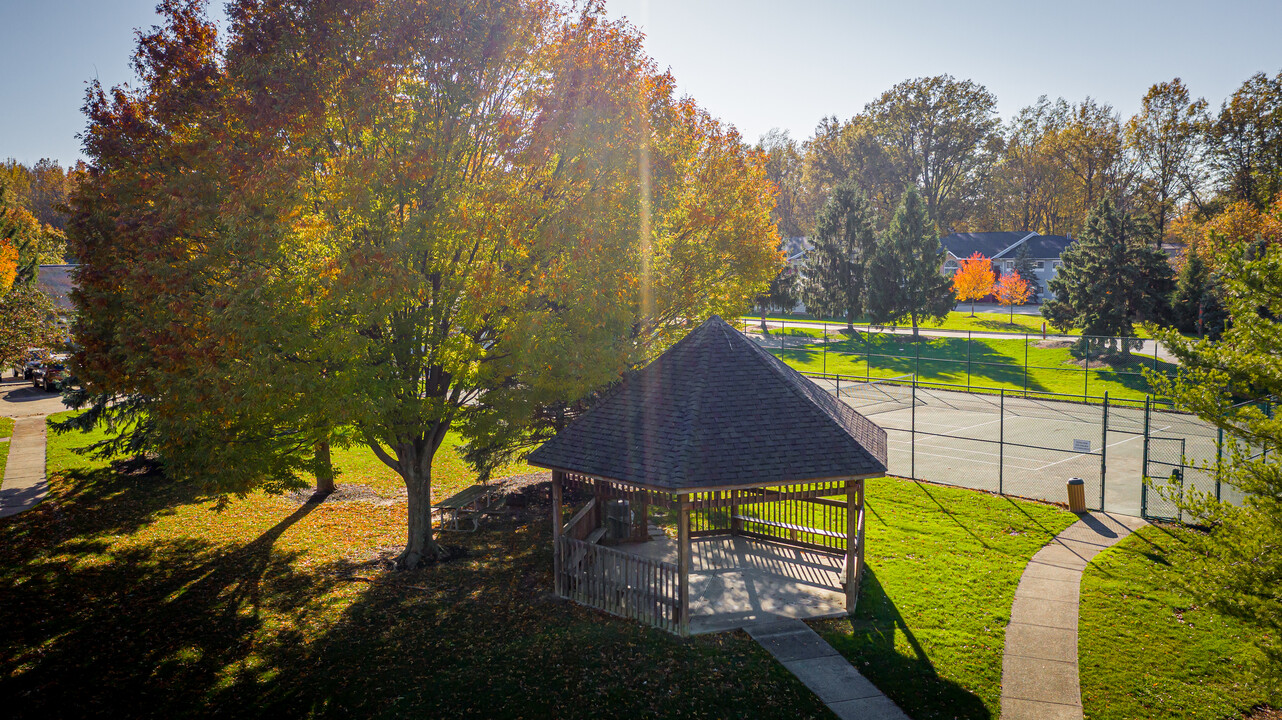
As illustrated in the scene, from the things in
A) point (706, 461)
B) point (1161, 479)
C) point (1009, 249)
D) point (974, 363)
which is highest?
point (1009, 249)

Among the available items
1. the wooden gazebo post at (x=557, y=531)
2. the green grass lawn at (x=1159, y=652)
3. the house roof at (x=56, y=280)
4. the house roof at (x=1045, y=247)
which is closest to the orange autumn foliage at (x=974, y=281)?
the house roof at (x=1045, y=247)

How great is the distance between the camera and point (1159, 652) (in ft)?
35.1

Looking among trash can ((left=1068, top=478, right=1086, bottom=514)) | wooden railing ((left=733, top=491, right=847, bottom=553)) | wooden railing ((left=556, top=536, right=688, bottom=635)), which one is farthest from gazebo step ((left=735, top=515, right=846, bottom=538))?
trash can ((left=1068, top=478, right=1086, bottom=514))

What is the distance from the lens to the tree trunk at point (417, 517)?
14.8 meters

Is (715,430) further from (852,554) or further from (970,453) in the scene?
(970,453)

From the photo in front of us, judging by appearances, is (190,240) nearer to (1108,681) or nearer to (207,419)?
(207,419)

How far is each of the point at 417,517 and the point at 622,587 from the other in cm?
493

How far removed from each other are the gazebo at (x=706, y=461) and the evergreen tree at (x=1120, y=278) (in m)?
33.1

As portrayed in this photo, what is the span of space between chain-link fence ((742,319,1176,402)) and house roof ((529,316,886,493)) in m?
22.1

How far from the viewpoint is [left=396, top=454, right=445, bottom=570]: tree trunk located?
14.8 meters

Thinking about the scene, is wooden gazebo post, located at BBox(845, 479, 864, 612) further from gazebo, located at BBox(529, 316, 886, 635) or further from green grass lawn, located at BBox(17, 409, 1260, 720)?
green grass lawn, located at BBox(17, 409, 1260, 720)

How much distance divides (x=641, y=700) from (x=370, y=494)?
13.8 m

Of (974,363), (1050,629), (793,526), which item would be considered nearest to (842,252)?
(974,363)

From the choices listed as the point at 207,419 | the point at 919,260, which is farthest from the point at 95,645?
the point at 919,260
